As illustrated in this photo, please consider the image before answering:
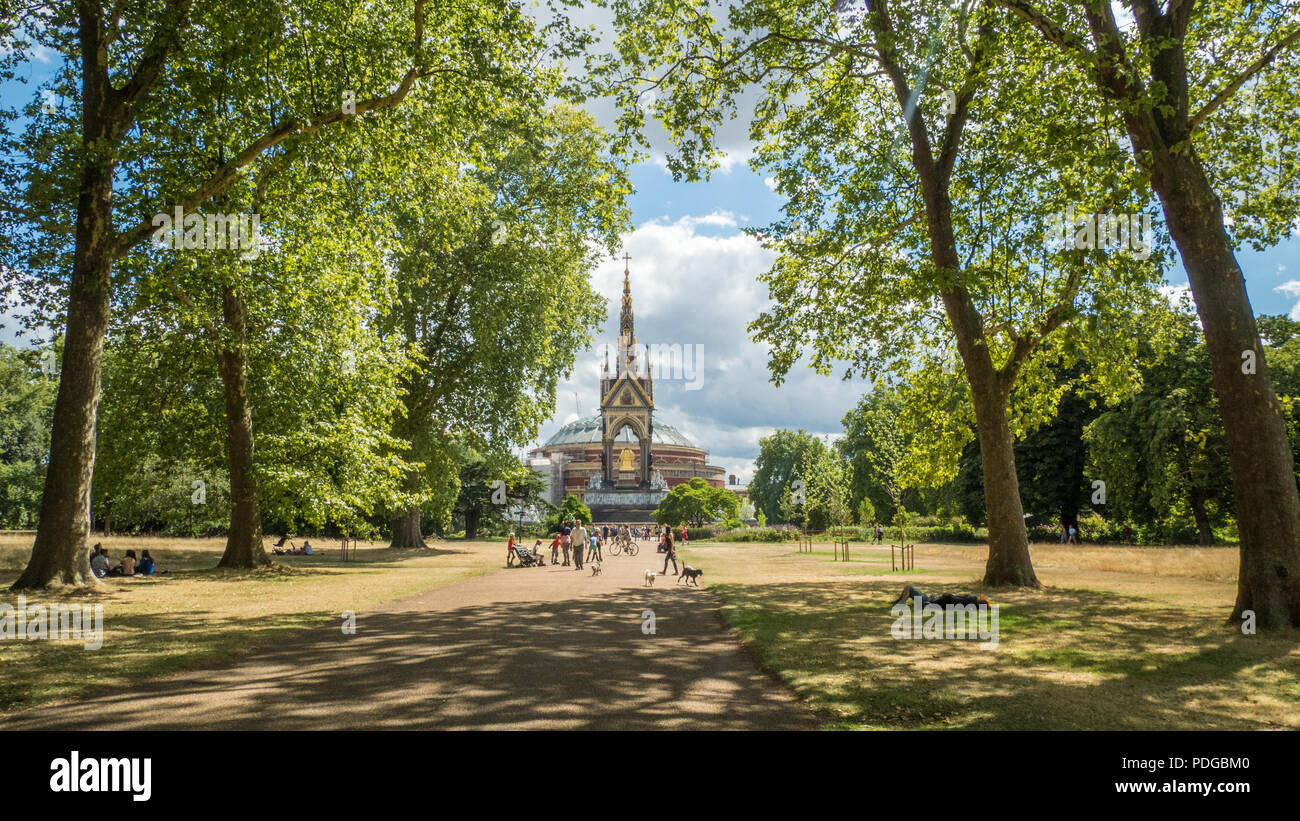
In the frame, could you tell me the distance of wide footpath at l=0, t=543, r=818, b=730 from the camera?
598cm

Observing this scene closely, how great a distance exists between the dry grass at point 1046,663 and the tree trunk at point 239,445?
46.2 feet

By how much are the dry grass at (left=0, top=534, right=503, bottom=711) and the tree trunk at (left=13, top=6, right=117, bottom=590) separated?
0.84 meters

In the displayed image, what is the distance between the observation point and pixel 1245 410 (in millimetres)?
10852

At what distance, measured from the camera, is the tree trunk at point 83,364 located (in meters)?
14.1

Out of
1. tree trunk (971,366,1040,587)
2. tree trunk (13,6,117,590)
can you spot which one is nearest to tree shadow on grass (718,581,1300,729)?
tree trunk (971,366,1040,587)

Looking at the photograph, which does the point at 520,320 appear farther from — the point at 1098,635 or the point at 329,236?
the point at 1098,635

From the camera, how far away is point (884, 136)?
19.3 meters

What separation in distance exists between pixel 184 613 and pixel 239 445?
9492 mm

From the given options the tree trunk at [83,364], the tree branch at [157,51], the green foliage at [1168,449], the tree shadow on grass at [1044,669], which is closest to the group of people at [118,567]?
the tree trunk at [83,364]

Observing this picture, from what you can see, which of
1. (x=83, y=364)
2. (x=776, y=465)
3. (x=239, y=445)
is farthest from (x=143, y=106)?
(x=776, y=465)

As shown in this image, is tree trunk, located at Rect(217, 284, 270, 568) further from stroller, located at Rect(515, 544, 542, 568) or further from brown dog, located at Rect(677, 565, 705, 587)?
brown dog, located at Rect(677, 565, 705, 587)

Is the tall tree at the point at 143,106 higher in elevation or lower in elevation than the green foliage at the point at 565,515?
higher

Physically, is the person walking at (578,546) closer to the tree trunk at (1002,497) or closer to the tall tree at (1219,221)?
the tree trunk at (1002,497)
